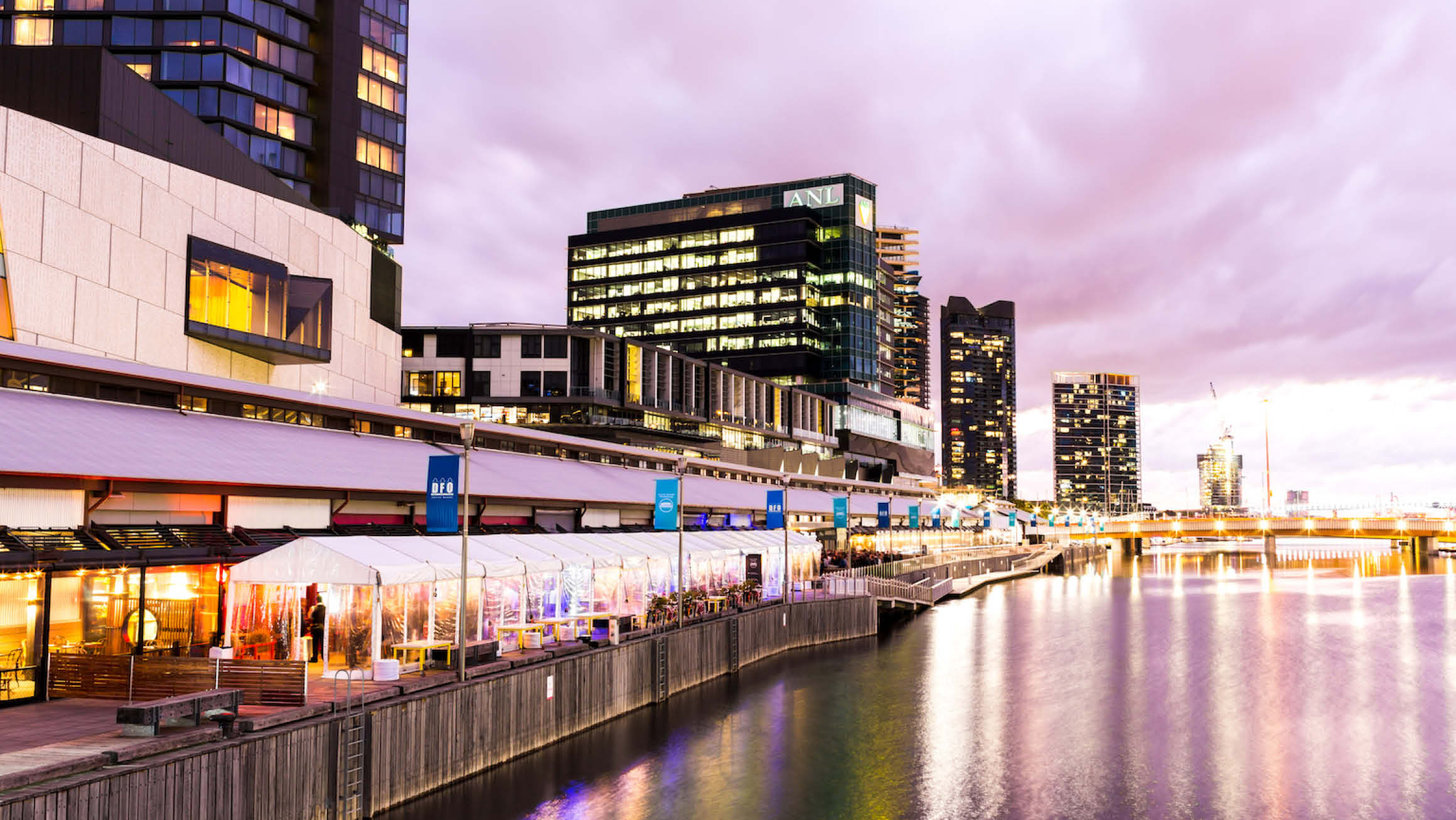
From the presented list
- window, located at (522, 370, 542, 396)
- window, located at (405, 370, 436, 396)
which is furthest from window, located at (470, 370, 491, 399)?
window, located at (405, 370, 436, 396)

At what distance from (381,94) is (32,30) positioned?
27.6 metres

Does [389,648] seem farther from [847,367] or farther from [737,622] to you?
[847,367]

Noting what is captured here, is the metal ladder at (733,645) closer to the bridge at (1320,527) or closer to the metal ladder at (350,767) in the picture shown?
the metal ladder at (350,767)

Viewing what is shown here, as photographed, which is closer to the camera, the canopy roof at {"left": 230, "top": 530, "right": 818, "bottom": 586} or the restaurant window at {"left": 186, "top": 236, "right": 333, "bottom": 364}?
the canopy roof at {"left": 230, "top": 530, "right": 818, "bottom": 586}

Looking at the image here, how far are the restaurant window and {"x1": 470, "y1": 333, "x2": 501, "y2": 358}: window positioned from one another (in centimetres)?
4775

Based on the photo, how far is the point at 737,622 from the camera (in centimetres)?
4375

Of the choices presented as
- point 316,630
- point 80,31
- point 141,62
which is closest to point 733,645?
point 316,630

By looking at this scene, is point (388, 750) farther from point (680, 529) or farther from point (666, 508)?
point (666, 508)

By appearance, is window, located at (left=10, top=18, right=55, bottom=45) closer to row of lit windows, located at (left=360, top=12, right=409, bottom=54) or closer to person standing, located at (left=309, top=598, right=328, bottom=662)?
row of lit windows, located at (left=360, top=12, right=409, bottom=54)

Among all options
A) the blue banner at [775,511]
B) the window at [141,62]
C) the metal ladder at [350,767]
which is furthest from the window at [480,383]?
the metal ladder at [350,767]

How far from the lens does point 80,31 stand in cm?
8625

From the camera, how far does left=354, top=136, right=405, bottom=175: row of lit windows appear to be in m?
98.7

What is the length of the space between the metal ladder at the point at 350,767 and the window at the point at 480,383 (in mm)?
92776

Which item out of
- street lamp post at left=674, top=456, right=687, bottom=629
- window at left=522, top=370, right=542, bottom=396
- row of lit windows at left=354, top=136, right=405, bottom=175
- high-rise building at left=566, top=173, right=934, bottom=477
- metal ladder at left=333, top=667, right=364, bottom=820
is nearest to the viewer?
metal ladder at left=333, top=667, right=364, bottom=820
